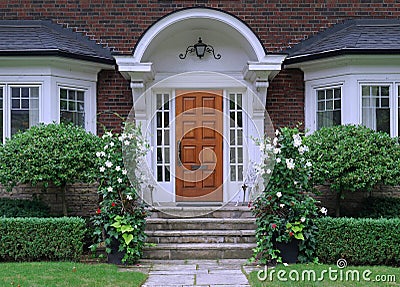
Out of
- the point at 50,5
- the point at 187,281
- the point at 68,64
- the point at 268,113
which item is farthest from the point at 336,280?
the point at 50,5

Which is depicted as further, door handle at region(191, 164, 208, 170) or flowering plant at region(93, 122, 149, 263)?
door handle at region(191, 164, 208, 170)

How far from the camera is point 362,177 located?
27.6ft

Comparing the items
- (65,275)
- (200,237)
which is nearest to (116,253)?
(65,275)

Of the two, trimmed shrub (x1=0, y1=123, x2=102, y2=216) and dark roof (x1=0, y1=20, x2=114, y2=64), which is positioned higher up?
dark roof (x1=0, y1=20, x2=114, y2=64)

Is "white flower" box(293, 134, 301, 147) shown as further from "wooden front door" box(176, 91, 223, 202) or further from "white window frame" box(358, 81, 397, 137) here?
"wooden front door" box(176, 91, 223, 202)

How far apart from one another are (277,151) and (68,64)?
4425 mm

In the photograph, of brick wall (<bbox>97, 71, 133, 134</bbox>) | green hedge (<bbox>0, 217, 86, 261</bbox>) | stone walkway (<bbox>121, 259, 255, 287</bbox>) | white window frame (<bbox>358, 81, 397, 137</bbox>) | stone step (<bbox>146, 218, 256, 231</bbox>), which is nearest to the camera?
stone walkway (<bbox>121, 259, 255, 287</bbox>)

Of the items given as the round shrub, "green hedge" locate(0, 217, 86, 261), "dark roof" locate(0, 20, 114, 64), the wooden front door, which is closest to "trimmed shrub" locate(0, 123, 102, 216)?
"green hedge" locate(0, 217, 86, 261)

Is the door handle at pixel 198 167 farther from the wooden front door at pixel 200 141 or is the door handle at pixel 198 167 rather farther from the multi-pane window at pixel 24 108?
the multi-pane window at pixel 24 108

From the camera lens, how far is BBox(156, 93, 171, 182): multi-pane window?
10.9 meters

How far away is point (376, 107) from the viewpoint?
32.4 feet

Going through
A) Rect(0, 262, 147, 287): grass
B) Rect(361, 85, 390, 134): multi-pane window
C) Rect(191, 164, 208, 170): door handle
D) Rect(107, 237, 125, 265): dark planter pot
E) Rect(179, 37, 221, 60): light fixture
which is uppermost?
Rect(179, 37, 221, 60): light fixture

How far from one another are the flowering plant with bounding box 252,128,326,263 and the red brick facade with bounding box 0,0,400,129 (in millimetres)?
2761

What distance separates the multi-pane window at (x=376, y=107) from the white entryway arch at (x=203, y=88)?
1.79 meters
